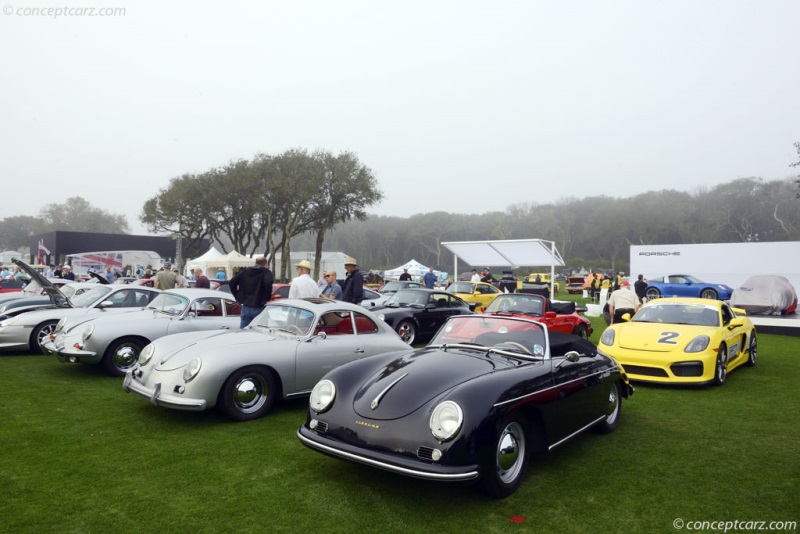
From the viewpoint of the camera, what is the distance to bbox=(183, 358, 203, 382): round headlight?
17.0 ft

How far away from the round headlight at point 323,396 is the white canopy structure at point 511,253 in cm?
1535

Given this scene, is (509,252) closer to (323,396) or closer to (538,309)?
(538,309)

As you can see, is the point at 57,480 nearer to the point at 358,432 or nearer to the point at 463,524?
the point at 358,432

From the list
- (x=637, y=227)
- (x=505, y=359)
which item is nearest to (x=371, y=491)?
(x=505, y=359)

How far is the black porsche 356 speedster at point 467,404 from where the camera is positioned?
3.45 m

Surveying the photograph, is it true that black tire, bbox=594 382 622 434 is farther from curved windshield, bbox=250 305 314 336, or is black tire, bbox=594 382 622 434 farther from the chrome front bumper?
the chrome front bumper

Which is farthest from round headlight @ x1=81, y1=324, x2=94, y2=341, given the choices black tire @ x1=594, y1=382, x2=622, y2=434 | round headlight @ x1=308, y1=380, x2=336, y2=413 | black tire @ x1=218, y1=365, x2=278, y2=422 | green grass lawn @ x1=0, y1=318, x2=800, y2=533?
black tire @ x1=594, y1=382, x2=622, y2=434

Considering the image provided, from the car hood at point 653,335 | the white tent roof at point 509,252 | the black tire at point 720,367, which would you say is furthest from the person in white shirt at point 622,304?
the white tent roof at point 509,252

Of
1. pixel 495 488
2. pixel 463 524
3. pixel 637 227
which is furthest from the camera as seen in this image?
pixel 637 227

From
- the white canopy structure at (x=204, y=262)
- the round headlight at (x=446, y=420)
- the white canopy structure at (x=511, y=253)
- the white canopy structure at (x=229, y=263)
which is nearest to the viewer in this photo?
the round headlight at (x=446, y=420)

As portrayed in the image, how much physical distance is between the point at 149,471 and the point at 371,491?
6.01 feet

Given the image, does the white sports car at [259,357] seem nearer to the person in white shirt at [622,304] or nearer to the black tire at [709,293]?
the person in white shirt at [622,304]

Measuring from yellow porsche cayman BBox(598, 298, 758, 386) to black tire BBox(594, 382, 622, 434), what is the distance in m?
2.20

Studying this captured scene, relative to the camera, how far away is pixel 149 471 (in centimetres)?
418
